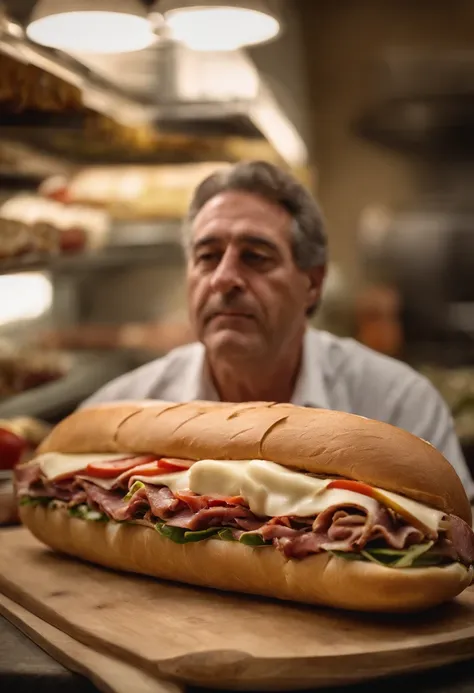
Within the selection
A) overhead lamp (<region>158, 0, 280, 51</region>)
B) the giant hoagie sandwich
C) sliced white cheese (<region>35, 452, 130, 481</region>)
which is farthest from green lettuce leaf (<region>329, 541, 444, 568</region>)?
overhead lamp (<region>158, 0, 280, 51</region>)

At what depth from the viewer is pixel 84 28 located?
3.22 metres

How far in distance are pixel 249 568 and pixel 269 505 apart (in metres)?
0.14

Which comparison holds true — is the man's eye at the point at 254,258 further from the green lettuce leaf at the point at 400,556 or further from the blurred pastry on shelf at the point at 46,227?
the green lettuce leaf at the point at 400,556

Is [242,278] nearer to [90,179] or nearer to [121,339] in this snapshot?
[90,179]

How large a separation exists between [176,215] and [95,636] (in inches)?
139

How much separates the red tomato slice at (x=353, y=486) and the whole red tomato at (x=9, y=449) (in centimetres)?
138

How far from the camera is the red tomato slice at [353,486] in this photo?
1896 mm

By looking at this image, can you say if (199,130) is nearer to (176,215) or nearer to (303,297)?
(176,215)

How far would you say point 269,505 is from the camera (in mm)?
1977

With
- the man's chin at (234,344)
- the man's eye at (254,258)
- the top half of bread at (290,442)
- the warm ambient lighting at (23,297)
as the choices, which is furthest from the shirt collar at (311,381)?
the warm ambient lighting at (23,297)

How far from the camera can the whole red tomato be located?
9.89 ft

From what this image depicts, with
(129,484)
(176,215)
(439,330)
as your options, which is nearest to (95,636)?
(129,484)

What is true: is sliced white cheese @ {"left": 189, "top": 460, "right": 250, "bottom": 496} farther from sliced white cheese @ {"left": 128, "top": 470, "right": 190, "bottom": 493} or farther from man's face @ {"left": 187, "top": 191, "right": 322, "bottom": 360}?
man's face @ {"left": 187, "top": 191, "right": 322, "bottom": 360}

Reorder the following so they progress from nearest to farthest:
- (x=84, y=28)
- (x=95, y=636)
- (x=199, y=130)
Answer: (x=95, y=636)
(x=84, y=28)
(x=199, y=130)
